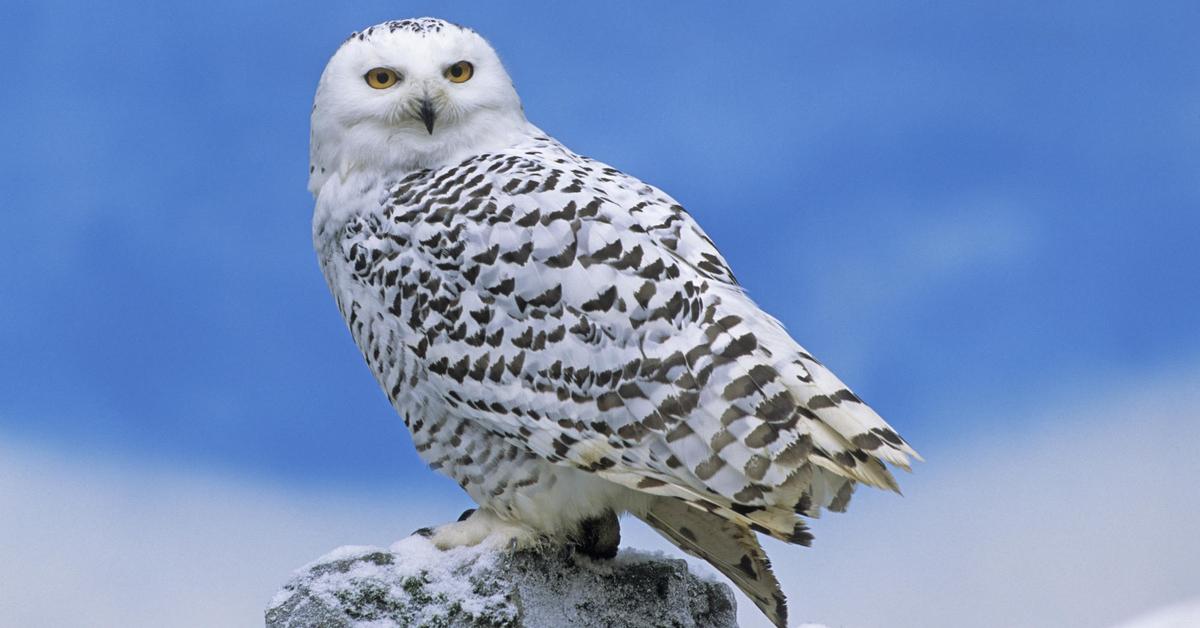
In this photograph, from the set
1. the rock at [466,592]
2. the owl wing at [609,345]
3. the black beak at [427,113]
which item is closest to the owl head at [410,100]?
the black beak at [427,113]

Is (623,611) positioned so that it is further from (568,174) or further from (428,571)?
(568,174)

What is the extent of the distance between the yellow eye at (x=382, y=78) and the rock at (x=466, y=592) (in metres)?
1.41

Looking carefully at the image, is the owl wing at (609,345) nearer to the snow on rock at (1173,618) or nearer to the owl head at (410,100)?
the owl head at (410,100)

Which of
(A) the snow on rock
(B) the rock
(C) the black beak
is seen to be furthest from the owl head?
(A) the snow on rock

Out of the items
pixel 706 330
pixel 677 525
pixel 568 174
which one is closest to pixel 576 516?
pixel 677 525

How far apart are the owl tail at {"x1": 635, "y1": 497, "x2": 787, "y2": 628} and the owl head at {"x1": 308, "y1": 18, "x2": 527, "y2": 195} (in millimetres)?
1256

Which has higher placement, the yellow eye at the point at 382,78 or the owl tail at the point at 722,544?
the yellow eye at the point at 382,78

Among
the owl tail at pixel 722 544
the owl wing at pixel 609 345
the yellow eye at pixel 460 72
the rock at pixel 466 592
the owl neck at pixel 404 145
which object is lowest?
the rock at pixel 466 592

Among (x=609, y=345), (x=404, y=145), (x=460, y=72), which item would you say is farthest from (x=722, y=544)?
(x=460, y=72)

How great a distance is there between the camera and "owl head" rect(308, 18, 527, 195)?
4625mm

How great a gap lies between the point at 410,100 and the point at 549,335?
897 millimetres

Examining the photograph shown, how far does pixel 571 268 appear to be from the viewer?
4309mm

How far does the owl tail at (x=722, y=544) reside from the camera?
448 cm

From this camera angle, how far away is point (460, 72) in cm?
472
